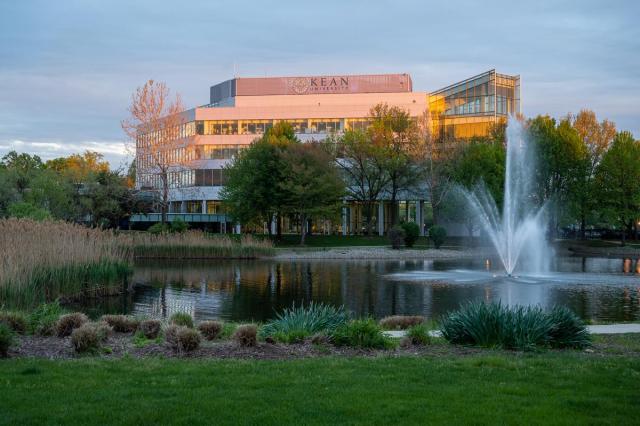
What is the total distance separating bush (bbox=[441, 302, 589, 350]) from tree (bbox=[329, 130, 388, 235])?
171 ft

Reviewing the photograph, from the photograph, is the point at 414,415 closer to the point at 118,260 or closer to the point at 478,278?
the point at 118,260

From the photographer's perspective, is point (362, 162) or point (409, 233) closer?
point (409, 233)

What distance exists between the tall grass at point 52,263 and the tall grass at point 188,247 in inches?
630

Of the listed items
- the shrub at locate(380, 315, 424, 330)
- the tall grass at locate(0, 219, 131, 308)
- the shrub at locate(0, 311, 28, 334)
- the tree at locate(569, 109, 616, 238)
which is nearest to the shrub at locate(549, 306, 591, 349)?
the shrub at locate(380, 315, 424, 330)

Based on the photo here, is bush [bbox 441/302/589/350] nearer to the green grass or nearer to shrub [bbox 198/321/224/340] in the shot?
the green grass

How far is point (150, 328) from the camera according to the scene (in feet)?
43.1

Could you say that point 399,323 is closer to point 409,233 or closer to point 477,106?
point 409,233

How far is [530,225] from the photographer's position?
161 ft

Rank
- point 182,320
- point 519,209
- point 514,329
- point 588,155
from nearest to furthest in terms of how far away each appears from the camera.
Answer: point 514,329, point 182,320, point 519,209, point 588,155

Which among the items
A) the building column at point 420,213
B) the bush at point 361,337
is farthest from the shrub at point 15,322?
the building column at point 420,213

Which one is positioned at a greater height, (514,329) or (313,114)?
(313,114)

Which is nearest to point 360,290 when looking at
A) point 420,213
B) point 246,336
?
point 246,336

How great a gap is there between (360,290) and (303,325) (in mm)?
14631

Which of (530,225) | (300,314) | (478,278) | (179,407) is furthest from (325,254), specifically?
(179,407)
